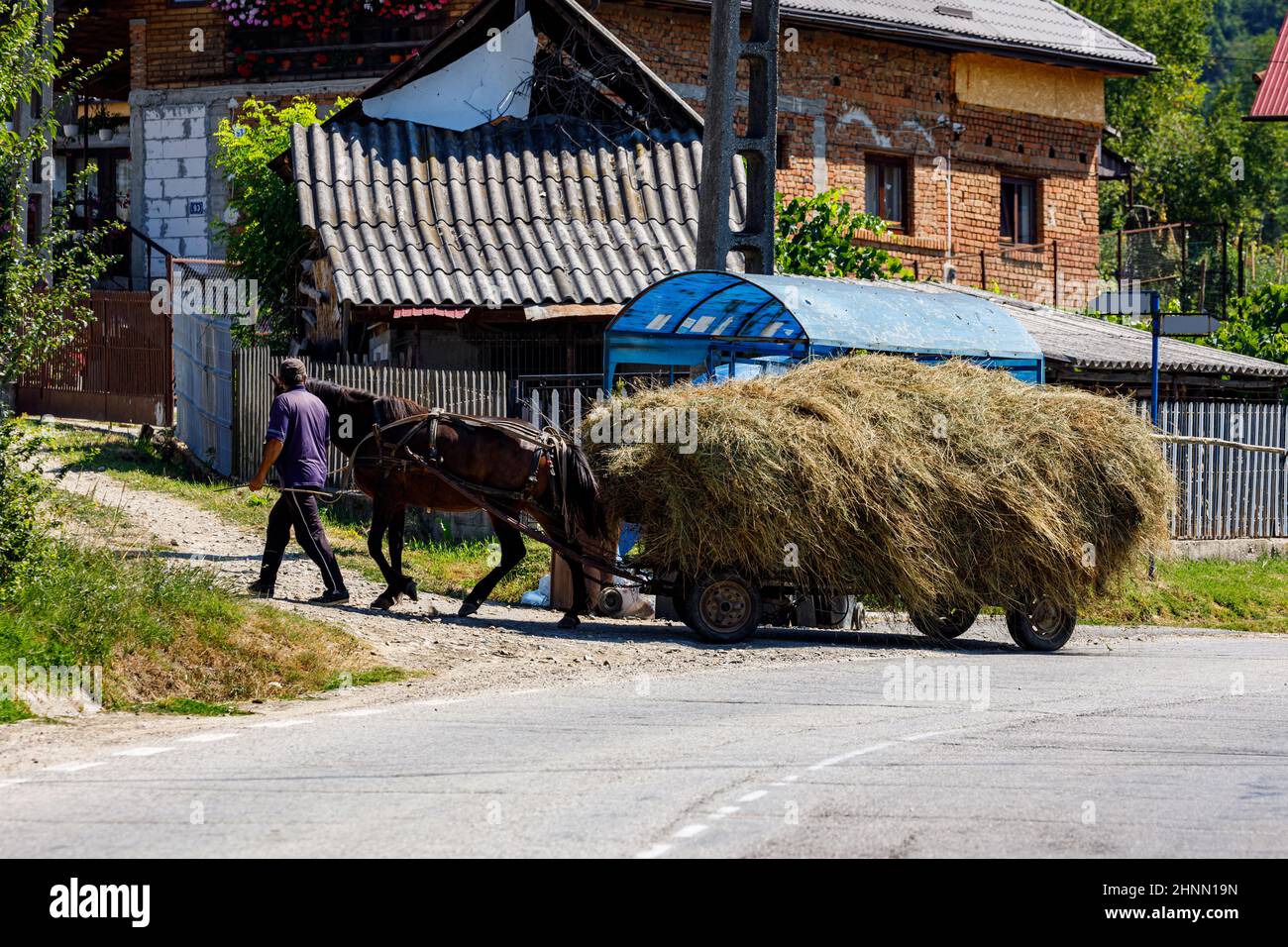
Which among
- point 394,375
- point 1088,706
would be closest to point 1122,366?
point 394,375

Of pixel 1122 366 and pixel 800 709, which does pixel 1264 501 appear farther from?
pixel 800 709

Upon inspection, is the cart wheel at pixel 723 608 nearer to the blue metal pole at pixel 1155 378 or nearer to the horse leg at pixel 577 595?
the horse leg at pixel 577 595

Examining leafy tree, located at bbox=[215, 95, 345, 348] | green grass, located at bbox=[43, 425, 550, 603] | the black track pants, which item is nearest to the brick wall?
leafy tree, located at bbox=[215, 95, 345, 348]

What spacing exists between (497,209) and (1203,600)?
1049 cm

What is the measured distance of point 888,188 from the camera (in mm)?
33500

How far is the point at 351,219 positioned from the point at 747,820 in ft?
52.7

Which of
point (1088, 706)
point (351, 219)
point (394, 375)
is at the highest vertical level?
point (351, 219)

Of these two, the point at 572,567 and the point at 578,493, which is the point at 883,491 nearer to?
the point at 578,493

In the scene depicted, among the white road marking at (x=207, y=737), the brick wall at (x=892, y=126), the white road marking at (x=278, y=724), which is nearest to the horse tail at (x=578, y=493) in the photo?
the white road marking at (x=278, y=724)

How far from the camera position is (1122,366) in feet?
75.3

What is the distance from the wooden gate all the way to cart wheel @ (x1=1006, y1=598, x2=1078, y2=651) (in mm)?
14861

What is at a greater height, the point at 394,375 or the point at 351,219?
the point at 351,219

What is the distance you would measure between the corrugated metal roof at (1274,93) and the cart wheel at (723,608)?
25.6 m

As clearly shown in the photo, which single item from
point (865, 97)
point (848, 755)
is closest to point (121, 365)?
point (865, 97)
